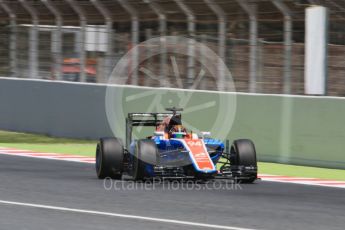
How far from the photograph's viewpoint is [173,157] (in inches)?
516

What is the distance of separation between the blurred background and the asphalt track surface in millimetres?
4361

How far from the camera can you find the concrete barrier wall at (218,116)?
16.3 metres

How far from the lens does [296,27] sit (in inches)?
703

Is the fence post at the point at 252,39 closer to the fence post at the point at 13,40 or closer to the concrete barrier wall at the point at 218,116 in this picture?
the concrete barrier wall at the point at 218,116

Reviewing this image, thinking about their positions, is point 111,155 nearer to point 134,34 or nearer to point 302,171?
point 302,171

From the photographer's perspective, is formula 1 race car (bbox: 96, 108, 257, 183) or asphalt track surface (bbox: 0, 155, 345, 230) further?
formula 1 race car (bbox: 96, 108, 257, 183)

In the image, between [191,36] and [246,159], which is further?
[191,36]

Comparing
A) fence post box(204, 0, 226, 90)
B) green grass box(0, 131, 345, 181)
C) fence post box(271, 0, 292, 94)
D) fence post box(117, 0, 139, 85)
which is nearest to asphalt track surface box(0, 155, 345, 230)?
green grass box(0, 131, 345, 181)

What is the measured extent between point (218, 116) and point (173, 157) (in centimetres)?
571

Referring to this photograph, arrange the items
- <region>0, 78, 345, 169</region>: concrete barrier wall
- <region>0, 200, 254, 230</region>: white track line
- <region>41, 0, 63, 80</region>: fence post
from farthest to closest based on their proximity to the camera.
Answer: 1. <region>41, 0, 63, 80</region>: fence post
2. <region>0, 78, 345, 169</region>: concrete barrier wall
3. <region>0, 200, 254, 230</region>: white track line

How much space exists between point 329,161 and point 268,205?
17.1 ft

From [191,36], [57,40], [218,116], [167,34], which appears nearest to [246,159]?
[218,116]

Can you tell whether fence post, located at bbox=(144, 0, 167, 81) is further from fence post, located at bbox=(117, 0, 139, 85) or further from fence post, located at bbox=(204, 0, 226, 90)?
fence post, located at bbox=(204, 0, 226, 90)

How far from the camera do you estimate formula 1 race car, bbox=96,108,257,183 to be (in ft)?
41.9
